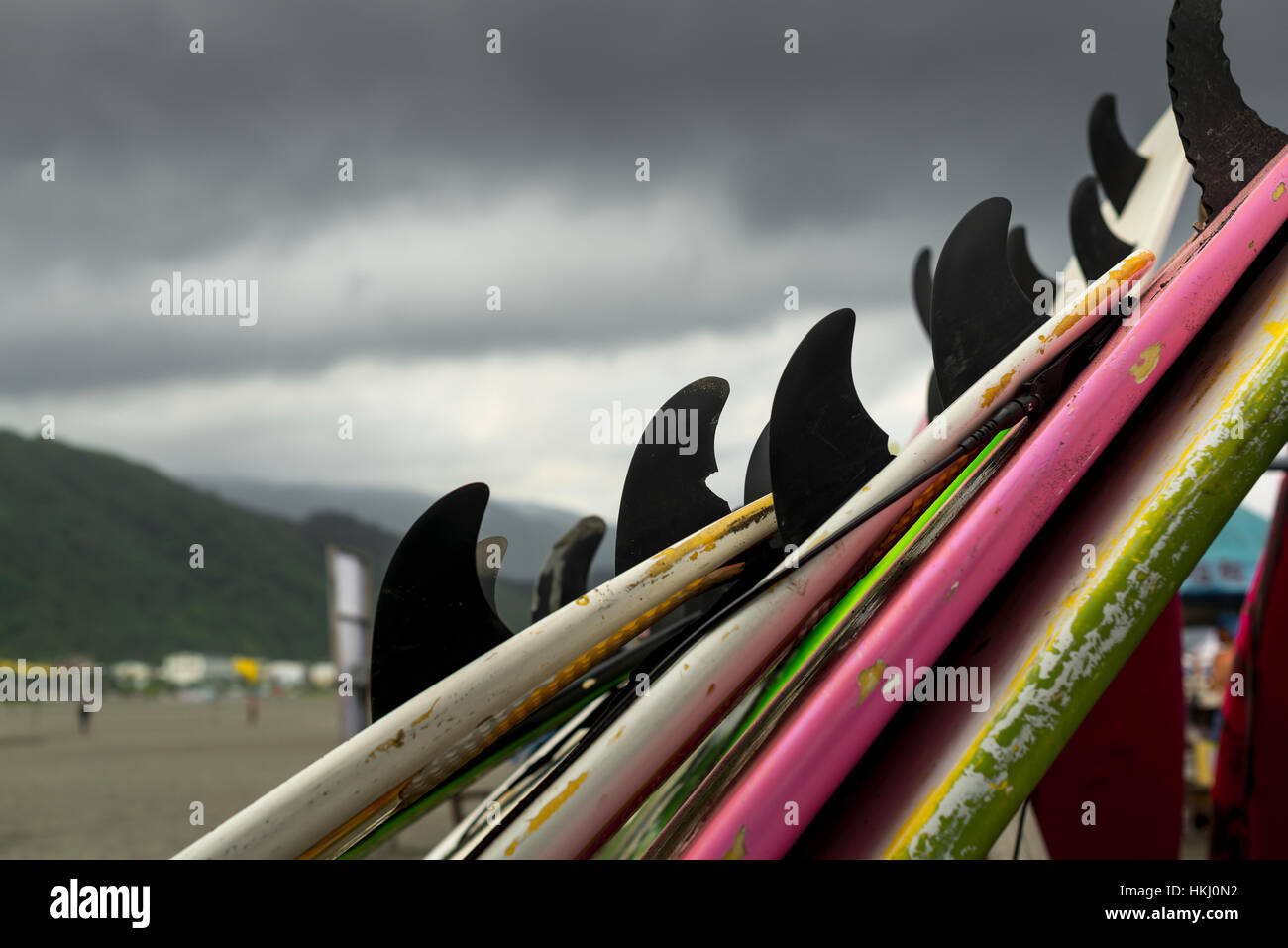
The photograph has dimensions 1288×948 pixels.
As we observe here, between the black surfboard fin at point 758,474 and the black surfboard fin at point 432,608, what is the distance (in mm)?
672

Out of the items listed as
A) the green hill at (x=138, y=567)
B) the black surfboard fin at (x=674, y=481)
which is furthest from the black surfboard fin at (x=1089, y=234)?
the green hill at (x=138, y=567)

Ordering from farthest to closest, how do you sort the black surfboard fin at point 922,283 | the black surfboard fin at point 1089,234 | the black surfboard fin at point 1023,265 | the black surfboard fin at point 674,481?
the black surfboard fin at point 922,283 → the black surfboard fin at point 1023,265 → the black surfboard fin at point 1089,234 → the black surfboard fin at point 674,481

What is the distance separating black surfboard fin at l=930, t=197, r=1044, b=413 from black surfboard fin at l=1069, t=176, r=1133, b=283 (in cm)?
135

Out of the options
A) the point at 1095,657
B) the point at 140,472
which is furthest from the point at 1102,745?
the point at 140,472

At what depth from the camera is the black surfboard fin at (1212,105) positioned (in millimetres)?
1817

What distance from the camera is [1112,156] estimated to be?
367 centimetres

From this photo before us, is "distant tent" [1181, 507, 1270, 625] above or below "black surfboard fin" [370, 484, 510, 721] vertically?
below

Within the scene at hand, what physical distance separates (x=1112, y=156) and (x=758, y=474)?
243cm

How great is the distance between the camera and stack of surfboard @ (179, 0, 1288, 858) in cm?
133

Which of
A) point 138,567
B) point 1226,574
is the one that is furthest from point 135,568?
point 1226,574

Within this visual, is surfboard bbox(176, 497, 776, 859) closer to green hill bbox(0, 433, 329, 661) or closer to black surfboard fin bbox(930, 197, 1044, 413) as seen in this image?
black surfboard fin bbox(930, 197, 1044, 413)

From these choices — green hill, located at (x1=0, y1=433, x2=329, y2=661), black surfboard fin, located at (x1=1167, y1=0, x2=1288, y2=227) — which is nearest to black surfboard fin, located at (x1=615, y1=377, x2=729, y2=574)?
black surfboard fin, located at (x1=1167, y1=0, x2=1288, y2=227)

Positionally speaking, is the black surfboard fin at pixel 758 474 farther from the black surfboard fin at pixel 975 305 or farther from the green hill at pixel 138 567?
the green hill at pixel 138 567

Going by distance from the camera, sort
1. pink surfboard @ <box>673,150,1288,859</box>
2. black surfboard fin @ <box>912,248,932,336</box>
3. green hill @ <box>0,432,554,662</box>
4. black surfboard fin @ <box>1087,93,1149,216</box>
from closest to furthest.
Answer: pink surfboard @ <box>673,150,1288,859</box>
black surfboard fin @ <box>1087,93,1149,216</box>
black surfboard fin @ <box>912,248,932,336</box>
green hill @ <box>0,432,554,662</box>
